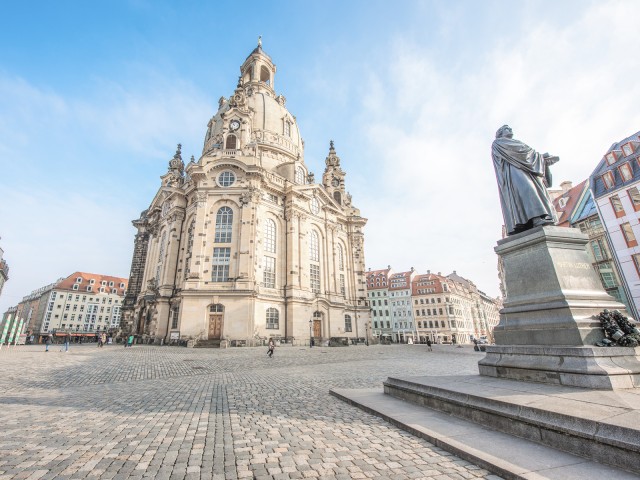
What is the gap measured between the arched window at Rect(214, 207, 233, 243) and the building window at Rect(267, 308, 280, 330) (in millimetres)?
9039

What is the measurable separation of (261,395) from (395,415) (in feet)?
12.8

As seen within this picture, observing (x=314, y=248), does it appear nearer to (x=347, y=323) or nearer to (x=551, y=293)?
(x=347, y=323)

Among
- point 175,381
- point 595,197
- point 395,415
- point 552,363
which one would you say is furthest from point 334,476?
point 595,197

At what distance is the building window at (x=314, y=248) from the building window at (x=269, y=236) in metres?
5.48

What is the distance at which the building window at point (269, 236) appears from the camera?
1398 inches

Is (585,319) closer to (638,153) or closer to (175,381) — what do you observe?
(175,381)

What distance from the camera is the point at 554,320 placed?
5.72 m

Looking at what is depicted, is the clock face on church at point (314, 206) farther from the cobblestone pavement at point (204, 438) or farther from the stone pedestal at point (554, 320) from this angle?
the stone pedestal at point (554, 320)

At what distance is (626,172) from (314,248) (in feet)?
106

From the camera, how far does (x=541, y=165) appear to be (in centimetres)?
755

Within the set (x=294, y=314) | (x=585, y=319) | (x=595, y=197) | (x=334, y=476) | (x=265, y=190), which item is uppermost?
(x=265, y=190)

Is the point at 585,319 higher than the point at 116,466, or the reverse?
the point at 585,319

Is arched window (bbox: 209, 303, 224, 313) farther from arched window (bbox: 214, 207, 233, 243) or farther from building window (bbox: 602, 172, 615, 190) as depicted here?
building window (bbox: 602, 172, 615, 190)

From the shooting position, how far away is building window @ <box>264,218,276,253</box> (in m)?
35.5
